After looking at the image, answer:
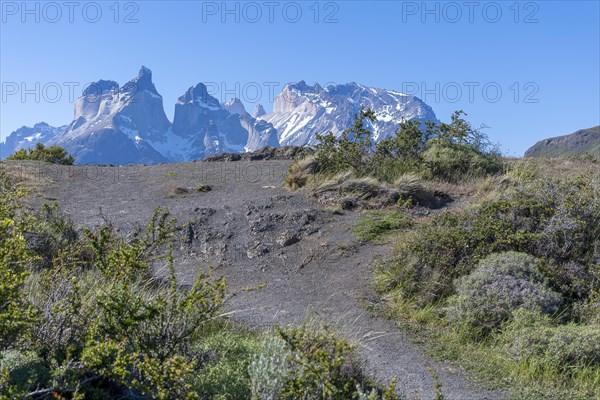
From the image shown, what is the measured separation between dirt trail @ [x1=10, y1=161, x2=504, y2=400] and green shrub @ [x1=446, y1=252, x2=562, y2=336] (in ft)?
2.42

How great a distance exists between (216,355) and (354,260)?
158 inches

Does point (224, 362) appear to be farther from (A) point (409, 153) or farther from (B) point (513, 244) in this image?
(A) point (409, 153)

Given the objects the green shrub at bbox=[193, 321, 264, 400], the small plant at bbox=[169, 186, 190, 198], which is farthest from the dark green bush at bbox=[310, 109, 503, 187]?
the green shrub at bbox=[193, 321, 264, 400]

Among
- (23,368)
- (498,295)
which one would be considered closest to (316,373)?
(23,368)

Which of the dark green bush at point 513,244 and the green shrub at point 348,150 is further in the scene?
the green shrub at point 348,150

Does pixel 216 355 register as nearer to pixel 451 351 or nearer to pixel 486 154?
pixel 451 351

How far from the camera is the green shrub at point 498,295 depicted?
6.05 metres

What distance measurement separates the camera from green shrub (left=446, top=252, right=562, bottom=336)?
19.9ft

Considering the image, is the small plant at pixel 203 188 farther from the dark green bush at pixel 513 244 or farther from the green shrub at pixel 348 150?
the dark green bush at pixel 513 244

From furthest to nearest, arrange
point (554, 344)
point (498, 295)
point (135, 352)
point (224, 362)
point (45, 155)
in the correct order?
point (45, 155), point (498, 295), point (554, 344), point (224, 362), point (135, 352)

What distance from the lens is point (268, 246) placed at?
30.6 ft

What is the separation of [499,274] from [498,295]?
14.6 inches

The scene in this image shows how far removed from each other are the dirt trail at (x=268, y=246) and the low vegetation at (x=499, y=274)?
0.39m

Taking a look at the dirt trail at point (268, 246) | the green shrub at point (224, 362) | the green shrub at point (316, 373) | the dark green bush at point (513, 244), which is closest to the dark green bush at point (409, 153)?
the dirt trail at point (268, 246)
